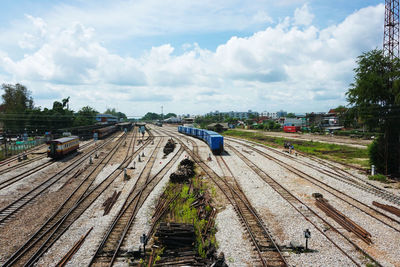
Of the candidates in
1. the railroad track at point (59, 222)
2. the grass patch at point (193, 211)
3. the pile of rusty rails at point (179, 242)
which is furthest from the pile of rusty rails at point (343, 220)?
the railroad track at point (59, 222)

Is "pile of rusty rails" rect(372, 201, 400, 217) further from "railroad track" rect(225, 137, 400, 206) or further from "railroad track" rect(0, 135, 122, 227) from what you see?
"railroad track" rect(0, 135, 122, 227)

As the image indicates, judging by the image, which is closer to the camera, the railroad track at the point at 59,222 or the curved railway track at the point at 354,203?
the railroad track at the point at 59,222

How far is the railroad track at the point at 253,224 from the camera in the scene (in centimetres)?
1009

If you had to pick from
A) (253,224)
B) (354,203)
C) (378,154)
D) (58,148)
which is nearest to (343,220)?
(354,203)

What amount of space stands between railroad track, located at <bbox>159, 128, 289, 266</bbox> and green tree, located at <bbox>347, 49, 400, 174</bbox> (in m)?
15.3

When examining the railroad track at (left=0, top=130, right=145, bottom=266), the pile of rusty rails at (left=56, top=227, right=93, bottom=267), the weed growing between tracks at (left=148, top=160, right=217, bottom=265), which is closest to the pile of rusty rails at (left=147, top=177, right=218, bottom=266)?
the weed growing between tracks at (left=148, top=160, right=217, bottom=265)

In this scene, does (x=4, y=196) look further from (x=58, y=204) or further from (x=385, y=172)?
(x=385, y=172)

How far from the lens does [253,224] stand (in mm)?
13008

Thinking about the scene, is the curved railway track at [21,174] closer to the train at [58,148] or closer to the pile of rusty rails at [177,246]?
the train at [58,148]

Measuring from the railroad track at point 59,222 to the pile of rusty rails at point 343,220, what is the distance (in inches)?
604

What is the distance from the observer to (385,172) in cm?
2231

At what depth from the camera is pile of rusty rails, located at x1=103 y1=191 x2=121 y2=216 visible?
15255mm

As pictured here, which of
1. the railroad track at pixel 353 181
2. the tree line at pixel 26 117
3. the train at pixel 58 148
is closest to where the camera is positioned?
the railroad track at pixel 353 181

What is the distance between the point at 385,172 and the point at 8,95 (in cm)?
9129
